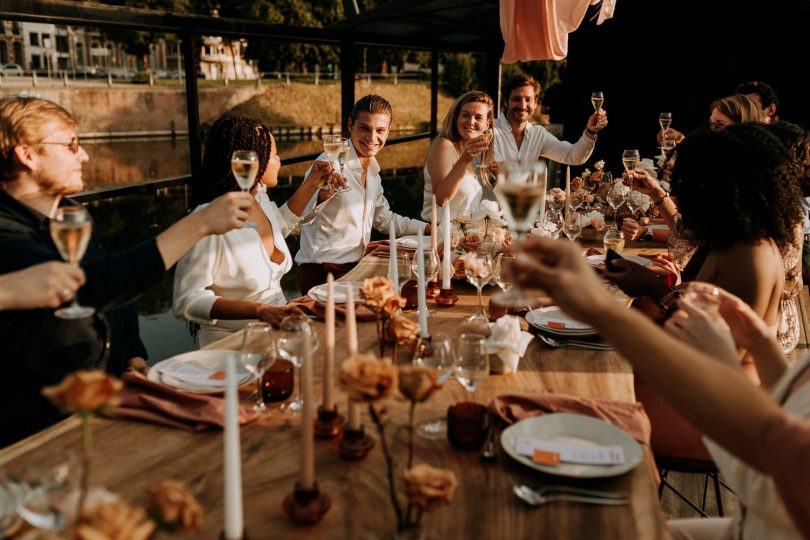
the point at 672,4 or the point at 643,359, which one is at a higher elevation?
the point at 672,4

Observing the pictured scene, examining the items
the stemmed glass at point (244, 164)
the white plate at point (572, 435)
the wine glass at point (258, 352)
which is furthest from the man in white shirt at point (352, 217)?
the white plate at point (572, 435)

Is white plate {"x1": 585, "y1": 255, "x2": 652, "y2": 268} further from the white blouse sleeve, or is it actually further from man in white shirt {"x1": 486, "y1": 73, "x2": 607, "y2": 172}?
man in white shirt {"x1": 486, "y1": 73, "x2": 607, "y2": 172}

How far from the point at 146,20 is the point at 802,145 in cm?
301

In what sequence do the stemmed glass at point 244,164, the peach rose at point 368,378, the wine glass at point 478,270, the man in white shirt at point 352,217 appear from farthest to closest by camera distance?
the man in white shirt at point 352,217, the wine glass at point 478,270, the stemmed glass at point 244,164, the peach rose at point 368,378

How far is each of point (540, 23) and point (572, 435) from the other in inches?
99.8

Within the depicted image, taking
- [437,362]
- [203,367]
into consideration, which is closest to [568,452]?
[437,362]

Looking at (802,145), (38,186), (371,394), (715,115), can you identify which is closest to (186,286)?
(38,186)

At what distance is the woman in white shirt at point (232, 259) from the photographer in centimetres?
241

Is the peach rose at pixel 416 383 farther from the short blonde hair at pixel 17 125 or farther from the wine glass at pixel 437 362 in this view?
the short blonde hair at pixel 17 125

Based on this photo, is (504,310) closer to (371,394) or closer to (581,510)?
(581,510)

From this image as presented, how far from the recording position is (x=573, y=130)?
7.76m

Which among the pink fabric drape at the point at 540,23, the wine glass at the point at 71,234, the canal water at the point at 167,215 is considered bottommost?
the canal water at the point at 167,215

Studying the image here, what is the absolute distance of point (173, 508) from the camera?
87cm

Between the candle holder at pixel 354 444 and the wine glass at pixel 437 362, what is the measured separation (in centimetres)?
15
